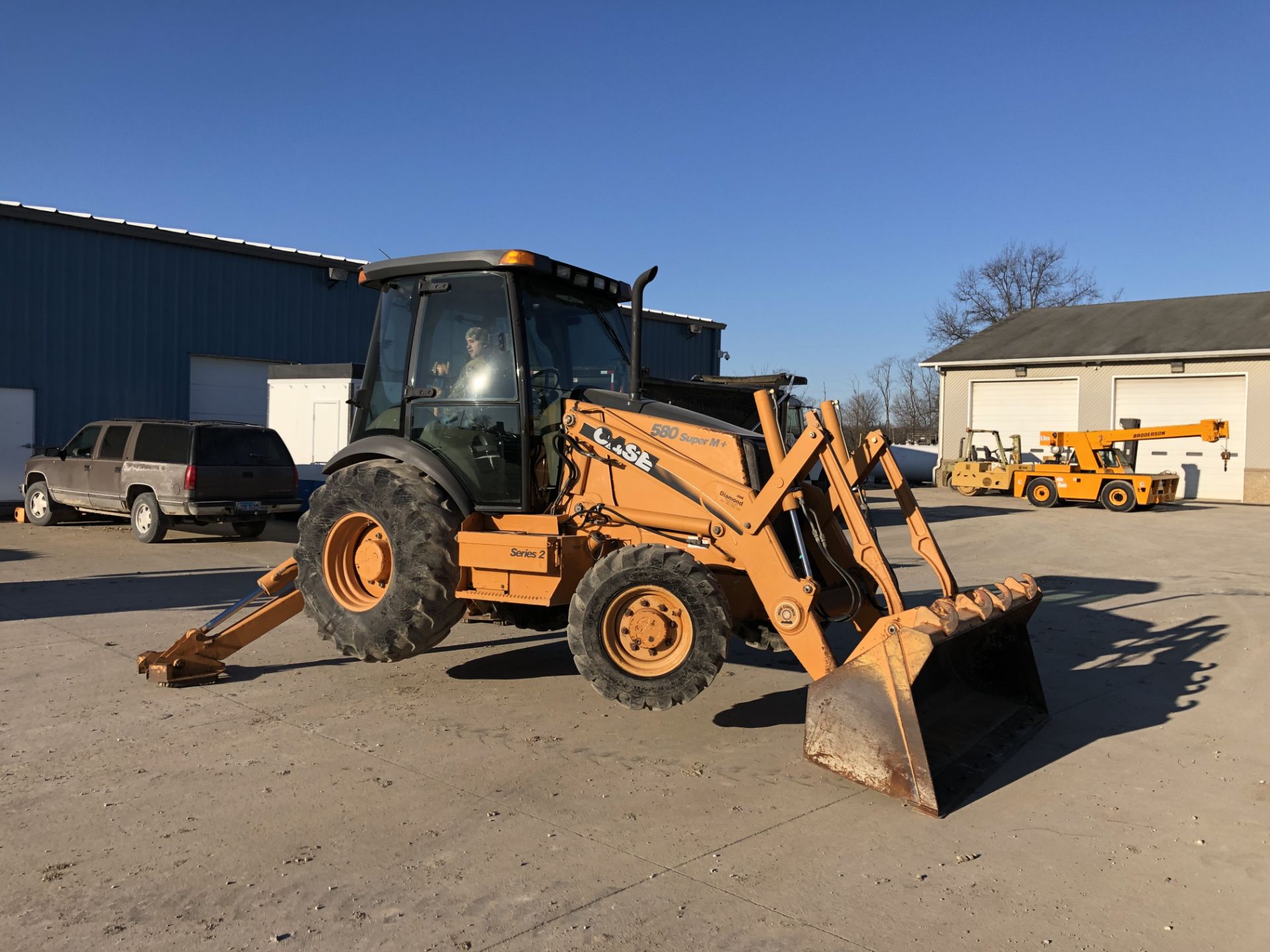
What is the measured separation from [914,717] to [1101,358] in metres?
30.2

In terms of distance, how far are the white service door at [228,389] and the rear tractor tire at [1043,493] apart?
18.5m

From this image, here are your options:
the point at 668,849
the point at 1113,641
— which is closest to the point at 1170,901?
the point at 668,849

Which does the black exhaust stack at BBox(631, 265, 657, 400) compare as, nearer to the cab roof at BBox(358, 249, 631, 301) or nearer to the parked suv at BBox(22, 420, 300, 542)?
the cab roof at BBox(358, 249, 631, 301)

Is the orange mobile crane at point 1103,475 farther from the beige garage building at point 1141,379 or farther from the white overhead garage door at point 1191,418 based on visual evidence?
the beige garage building at point 1141,379

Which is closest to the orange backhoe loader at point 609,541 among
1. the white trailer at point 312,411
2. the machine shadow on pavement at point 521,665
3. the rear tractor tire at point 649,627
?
the rear tractor tire at point 649,627

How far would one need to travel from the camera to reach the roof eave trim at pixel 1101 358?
29016 mm

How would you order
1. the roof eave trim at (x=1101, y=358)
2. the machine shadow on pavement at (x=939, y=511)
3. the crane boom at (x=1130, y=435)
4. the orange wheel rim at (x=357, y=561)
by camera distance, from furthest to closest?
the roof eave trim at (x=1101, y=358) → the crane boom at (x=1130, y=435) → the machine shadow on pavement at (x=939, y=511) → the orange wheel rim at (x=357, y=561)

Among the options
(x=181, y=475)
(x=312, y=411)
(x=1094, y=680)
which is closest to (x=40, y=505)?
(x=181, y=475)

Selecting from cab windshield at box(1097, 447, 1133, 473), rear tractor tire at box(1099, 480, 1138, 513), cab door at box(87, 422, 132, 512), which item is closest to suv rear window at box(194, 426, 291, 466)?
cab door at box(87, 422, 132, 512)

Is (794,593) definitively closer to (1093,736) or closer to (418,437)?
(1093,736)

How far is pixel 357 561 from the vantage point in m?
6.63

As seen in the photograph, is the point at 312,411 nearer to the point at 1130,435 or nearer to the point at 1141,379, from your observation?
the point at 1130,435

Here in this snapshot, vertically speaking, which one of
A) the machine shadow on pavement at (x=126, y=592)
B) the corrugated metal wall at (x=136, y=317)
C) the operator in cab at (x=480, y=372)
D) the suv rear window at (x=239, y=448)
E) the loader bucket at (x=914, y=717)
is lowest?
the machine shadow on pavement at (x=126, y=592)

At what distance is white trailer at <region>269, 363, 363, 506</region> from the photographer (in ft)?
57.6
